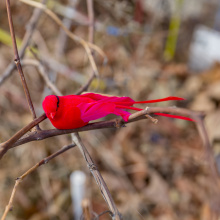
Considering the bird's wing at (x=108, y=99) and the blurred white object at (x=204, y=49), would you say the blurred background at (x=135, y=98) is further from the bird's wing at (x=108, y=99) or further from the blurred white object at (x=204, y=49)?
the bird's wing at (x=108, y=99)

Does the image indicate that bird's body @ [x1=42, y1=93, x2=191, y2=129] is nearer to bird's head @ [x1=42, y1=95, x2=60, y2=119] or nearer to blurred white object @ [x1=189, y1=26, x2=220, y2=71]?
bird's head @ [x1=42, y1=95, x2=60, y2=119]

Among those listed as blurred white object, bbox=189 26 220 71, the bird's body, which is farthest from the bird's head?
blurred white object, bbox=189 26 220 71

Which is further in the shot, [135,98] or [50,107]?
[135,98]

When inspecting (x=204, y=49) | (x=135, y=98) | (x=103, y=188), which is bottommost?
(x=103, y=188)

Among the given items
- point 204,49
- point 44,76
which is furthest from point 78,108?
point 204,49

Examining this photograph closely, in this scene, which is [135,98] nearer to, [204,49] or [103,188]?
[204,49]

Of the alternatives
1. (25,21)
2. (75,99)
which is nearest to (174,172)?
(75,99)

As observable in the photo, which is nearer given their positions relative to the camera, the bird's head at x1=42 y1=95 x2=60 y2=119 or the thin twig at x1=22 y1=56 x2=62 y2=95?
the bird's head at x1=42 y1=95 x2=60 y2=119

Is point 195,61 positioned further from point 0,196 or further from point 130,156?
point 0,196
